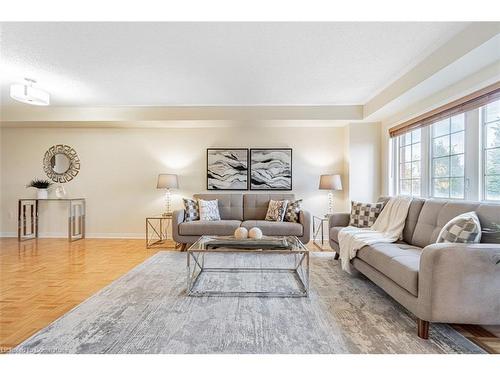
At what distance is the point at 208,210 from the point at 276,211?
111cm

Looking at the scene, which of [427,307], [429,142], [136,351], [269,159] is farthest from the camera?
[269,159]

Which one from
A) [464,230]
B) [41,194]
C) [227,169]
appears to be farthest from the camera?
[227,169]

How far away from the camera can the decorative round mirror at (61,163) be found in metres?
5.66

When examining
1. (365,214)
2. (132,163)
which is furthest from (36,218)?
(365,214)

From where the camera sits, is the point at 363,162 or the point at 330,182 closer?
the point at 330,182

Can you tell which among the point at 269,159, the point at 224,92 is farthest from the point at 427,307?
the point at 269,159

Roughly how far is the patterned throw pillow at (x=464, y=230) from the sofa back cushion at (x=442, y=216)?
3.9 inches

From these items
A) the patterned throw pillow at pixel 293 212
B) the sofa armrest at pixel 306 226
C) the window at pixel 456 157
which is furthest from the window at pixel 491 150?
the patterned throw pillow at pixel 293 212

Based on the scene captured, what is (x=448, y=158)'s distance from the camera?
→ 353cm

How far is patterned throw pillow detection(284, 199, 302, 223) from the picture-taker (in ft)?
15.4

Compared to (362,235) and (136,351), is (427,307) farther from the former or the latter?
(136,351)

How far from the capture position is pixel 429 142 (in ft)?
13.0

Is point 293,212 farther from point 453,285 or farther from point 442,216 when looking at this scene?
point 453,285
